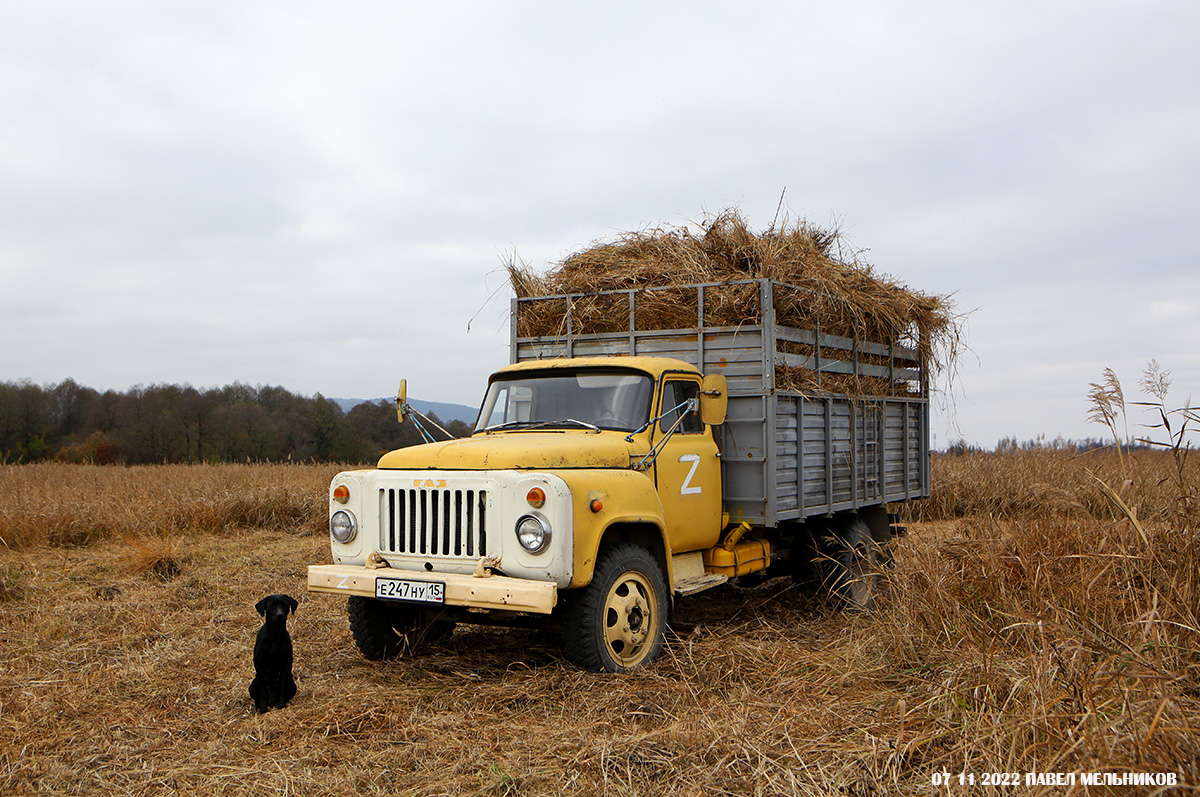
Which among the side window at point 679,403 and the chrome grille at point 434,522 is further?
the side window at point 679,403

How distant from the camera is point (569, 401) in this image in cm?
677

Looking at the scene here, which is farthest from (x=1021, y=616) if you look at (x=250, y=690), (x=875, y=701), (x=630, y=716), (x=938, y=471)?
(x=938, y=471)

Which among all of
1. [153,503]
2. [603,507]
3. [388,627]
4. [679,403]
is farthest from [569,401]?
[153,503]

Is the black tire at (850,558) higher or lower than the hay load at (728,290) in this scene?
lower

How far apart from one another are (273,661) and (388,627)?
1357 mm

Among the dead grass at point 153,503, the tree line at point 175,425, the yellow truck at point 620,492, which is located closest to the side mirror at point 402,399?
the yellow truck at point 620,492

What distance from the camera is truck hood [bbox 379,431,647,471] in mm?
5637

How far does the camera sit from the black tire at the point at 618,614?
5.39 meters

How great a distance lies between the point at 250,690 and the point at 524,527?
6.05ft

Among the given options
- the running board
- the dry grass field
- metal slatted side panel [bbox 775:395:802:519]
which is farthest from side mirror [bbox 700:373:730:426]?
the dry grass field

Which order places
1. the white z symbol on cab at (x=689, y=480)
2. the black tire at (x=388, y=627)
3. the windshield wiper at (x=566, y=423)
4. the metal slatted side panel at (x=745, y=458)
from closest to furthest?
the black tire at (x=388, y=627)
the windshield wiper at (x=566, y=423)
the white z symbol on cab at (x=689, y=480)
the metal slatted side panel at (x=745, y=458)

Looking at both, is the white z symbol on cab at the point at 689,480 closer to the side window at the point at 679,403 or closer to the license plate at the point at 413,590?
the side window at the point at 679,403

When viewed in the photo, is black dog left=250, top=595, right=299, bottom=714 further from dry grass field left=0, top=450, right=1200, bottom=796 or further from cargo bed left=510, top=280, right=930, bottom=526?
cargo bed left=510, top=280, right=930, bottom=526

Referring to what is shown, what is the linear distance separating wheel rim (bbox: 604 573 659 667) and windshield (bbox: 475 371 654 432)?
121cm
